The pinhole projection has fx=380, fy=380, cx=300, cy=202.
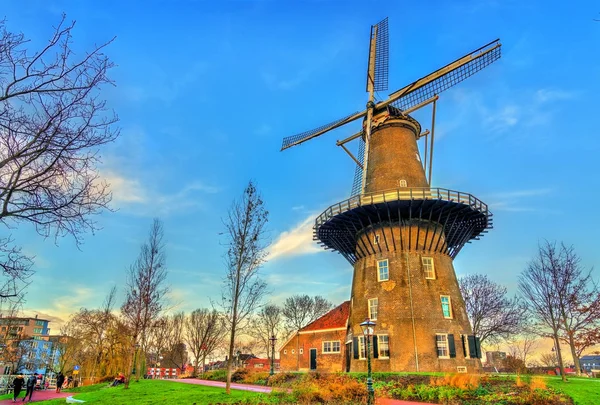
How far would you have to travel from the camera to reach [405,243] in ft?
81.8

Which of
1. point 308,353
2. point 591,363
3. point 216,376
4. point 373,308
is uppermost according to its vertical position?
point 373,308

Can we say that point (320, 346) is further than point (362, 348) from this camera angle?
Yes

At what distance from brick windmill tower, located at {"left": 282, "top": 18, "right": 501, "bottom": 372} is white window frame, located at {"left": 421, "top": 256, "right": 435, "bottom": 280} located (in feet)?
0.21

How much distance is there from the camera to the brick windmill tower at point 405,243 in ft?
74.8

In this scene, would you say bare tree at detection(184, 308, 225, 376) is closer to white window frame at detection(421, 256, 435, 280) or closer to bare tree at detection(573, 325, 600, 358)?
white window frame at detection(421, 256, 435, 280)

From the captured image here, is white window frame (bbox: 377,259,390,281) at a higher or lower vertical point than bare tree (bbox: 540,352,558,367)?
higher

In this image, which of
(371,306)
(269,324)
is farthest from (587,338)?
(269,324)

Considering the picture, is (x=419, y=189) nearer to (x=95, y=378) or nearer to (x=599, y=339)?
(x=599, y=339)

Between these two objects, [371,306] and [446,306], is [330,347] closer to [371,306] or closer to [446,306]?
[371,306]

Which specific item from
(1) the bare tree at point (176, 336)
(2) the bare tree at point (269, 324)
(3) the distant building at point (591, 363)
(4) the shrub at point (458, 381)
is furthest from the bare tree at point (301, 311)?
(3) the distant building at point (591, 363)

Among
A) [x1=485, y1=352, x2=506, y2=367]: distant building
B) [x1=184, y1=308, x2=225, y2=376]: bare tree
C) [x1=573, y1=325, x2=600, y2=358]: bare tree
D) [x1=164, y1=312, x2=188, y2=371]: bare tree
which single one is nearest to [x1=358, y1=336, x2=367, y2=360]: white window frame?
[x1=573, y1=325, x2=600, y2=358]: bare tree

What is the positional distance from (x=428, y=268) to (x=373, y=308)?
4.42 meters

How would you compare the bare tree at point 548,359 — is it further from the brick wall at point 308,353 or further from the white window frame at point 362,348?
the white window frame at point 362,348

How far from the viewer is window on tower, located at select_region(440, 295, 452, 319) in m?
23.8
